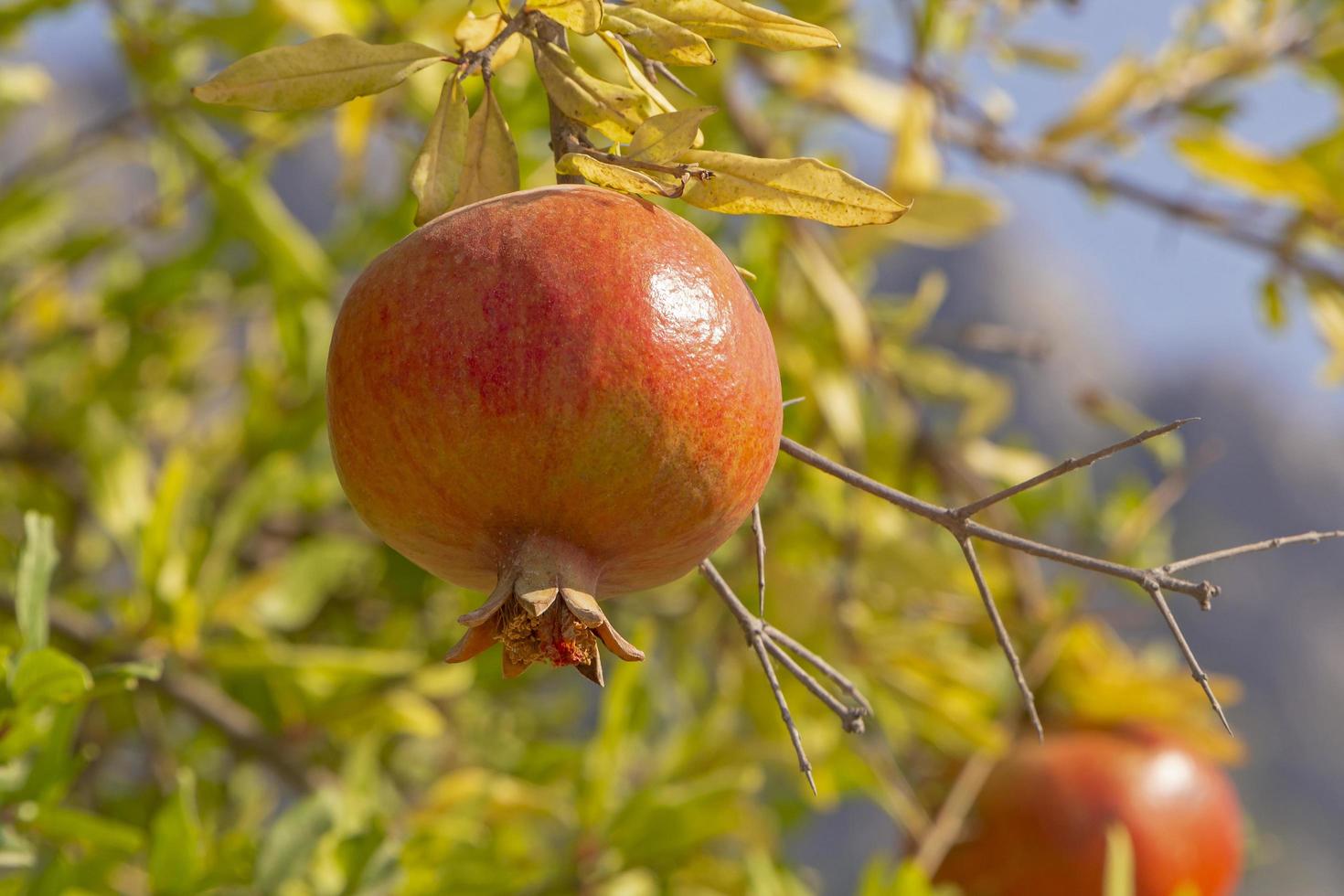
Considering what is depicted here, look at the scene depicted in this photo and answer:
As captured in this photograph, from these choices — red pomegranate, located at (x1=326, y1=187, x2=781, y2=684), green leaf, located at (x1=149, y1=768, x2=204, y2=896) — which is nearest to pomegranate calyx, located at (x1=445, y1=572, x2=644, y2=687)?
red pomegranate, located at (x1=326, y1=187, x2=781, y2=684)

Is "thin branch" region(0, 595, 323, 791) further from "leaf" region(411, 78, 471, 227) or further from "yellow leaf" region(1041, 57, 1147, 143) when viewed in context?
"yellow leaf" region(1041, 57, 1147, 143)

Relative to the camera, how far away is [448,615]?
A: 196 cm

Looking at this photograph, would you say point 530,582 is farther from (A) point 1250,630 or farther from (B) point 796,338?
(A) point 1250,630

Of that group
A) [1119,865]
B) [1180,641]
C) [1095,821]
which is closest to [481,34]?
[1180,641]

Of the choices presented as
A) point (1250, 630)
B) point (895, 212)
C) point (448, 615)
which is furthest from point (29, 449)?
point (1250, 630)

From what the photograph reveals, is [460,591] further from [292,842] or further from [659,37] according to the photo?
[659,37]

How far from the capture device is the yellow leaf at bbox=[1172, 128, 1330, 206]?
1402mm

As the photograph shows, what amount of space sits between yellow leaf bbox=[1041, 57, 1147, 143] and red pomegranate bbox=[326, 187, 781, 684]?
119 cm

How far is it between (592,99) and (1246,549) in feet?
1.27

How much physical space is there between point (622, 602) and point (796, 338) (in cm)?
58

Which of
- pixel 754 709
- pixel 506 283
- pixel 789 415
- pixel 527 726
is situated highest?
pixel 506 283

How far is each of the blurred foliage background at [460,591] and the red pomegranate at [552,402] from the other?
1.83 feet

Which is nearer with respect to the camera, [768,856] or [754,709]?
[768,856]

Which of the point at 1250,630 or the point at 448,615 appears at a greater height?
the point at 448,615
